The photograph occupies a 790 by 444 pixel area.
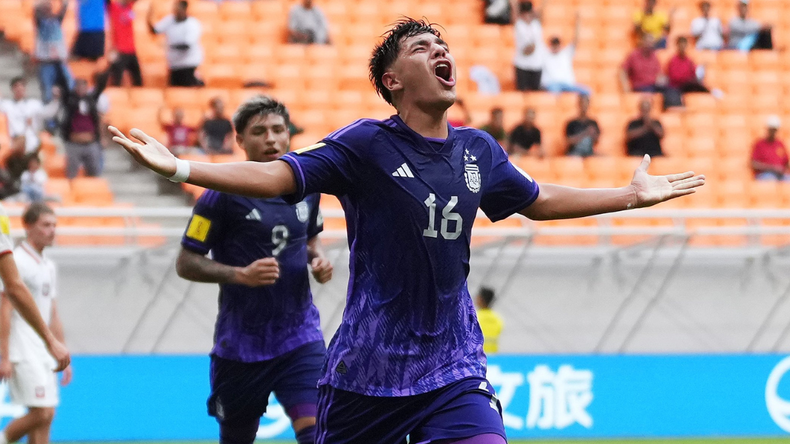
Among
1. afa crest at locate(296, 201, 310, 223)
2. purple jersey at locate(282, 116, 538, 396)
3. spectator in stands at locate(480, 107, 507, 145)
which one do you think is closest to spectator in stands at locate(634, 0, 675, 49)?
spectator in stands at locate(480, 107, 507, 145)

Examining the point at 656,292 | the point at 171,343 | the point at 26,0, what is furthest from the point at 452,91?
the point at 26,0

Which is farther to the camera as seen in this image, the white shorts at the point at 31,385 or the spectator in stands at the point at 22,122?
the spectator in stands at the point at 22,122

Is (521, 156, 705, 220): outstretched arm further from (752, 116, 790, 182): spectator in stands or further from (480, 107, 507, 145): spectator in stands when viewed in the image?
(752, 116, 790, 182): spectator in stands

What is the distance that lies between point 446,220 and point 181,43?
37.0 feet

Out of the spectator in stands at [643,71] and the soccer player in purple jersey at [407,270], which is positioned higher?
the soccer player in purple jersey at [407,270]

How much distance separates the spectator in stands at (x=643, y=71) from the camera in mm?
17109

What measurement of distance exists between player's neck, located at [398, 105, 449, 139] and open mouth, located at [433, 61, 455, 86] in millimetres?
128

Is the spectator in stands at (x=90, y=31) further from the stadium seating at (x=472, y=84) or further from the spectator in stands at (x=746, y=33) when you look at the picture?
the spectator in stands at (x=746, y=33)

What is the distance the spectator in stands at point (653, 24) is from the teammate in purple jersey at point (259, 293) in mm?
12155

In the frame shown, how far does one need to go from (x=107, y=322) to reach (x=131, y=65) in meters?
4.34

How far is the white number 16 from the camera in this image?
14.8 feet

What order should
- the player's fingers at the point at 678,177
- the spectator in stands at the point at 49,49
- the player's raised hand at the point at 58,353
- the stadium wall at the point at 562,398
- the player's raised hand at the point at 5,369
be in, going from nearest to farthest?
the player's fingers at the point at 678,177
the player's raised hand at the point at 58,353
the player's raised hand at the point at 5,369
the stadium wall at the point at 562,398
the spectator in stands at the point at 49,49

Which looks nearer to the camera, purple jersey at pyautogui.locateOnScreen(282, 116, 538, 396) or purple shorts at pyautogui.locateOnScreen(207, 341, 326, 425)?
purple jersey at pyautogui.locateOnScreen(282, 116, 538, 396)

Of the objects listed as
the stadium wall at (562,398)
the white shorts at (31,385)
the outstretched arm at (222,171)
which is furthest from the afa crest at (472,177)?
the stadium wall at (562,398)
